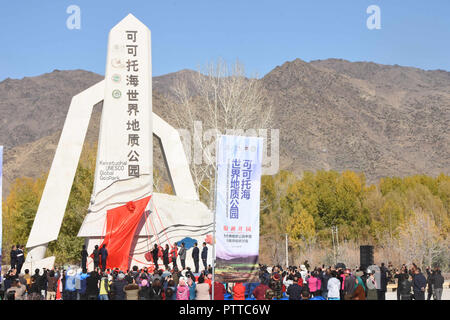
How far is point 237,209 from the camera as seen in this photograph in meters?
16.4

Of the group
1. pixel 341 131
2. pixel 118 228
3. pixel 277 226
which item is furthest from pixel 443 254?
pixel 341 131

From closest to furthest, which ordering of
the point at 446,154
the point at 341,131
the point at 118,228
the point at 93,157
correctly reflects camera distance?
the point at 118,228 < the point at 93,157 < the point at 446,154 < the point at 341,131

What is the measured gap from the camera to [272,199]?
64375mm

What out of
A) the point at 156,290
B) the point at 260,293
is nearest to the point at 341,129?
the point at 156,290

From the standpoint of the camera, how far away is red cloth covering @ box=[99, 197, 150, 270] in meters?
30.6

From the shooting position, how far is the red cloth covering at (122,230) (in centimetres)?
3061

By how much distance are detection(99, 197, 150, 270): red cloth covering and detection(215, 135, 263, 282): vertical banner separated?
50.2 ft

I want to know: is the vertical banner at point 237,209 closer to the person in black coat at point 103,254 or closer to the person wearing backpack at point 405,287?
the person wearing backpack at point 405,287


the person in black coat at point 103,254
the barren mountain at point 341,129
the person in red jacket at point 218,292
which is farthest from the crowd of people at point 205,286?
the barren mountain at point 341,129

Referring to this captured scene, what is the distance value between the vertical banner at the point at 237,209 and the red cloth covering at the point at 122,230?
1531 cm

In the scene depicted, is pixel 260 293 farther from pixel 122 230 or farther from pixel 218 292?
pixel 122 230

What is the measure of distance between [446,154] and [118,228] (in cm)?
11916

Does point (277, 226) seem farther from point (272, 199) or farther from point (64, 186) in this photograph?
point (64, 186)

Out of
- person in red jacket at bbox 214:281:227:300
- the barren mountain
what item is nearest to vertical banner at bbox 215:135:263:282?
person in red jacket at bbox 214:281:227:300
